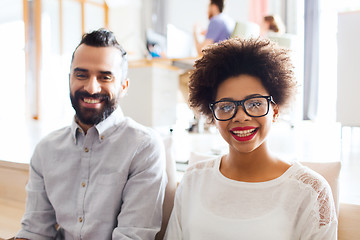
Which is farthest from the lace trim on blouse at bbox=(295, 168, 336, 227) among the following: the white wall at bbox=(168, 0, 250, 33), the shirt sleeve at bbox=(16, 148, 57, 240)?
the white wall at bbox=(168, 0, 250, 33)

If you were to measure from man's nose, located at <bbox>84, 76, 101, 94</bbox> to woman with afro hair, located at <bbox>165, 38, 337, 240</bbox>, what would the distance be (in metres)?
0.37

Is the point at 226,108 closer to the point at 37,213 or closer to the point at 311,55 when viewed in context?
the point at 37,213

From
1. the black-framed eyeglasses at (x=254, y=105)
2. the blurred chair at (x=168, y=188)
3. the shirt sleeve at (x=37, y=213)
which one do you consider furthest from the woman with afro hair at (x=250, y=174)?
the shirt sleeve at (x=37, y=213)

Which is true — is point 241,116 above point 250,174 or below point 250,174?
above

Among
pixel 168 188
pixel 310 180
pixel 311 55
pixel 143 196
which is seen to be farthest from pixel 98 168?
pixel 311 55

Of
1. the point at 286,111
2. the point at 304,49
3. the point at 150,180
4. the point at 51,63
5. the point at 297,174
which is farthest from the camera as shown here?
the point at 51,63

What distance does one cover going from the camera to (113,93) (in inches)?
45.5

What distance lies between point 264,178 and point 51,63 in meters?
5.69

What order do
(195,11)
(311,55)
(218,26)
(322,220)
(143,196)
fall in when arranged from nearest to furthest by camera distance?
(322,220) → (143,196) → (218,26) → (311,55) → (195,11)

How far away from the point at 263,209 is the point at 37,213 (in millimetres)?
816

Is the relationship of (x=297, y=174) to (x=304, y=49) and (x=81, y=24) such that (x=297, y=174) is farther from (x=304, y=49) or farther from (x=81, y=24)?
(x=81, y=24)

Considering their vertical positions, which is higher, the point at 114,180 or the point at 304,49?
the point at 304,49

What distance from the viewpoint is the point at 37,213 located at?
3.86 ft

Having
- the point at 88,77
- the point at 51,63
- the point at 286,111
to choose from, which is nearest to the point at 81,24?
the point at 51,63
